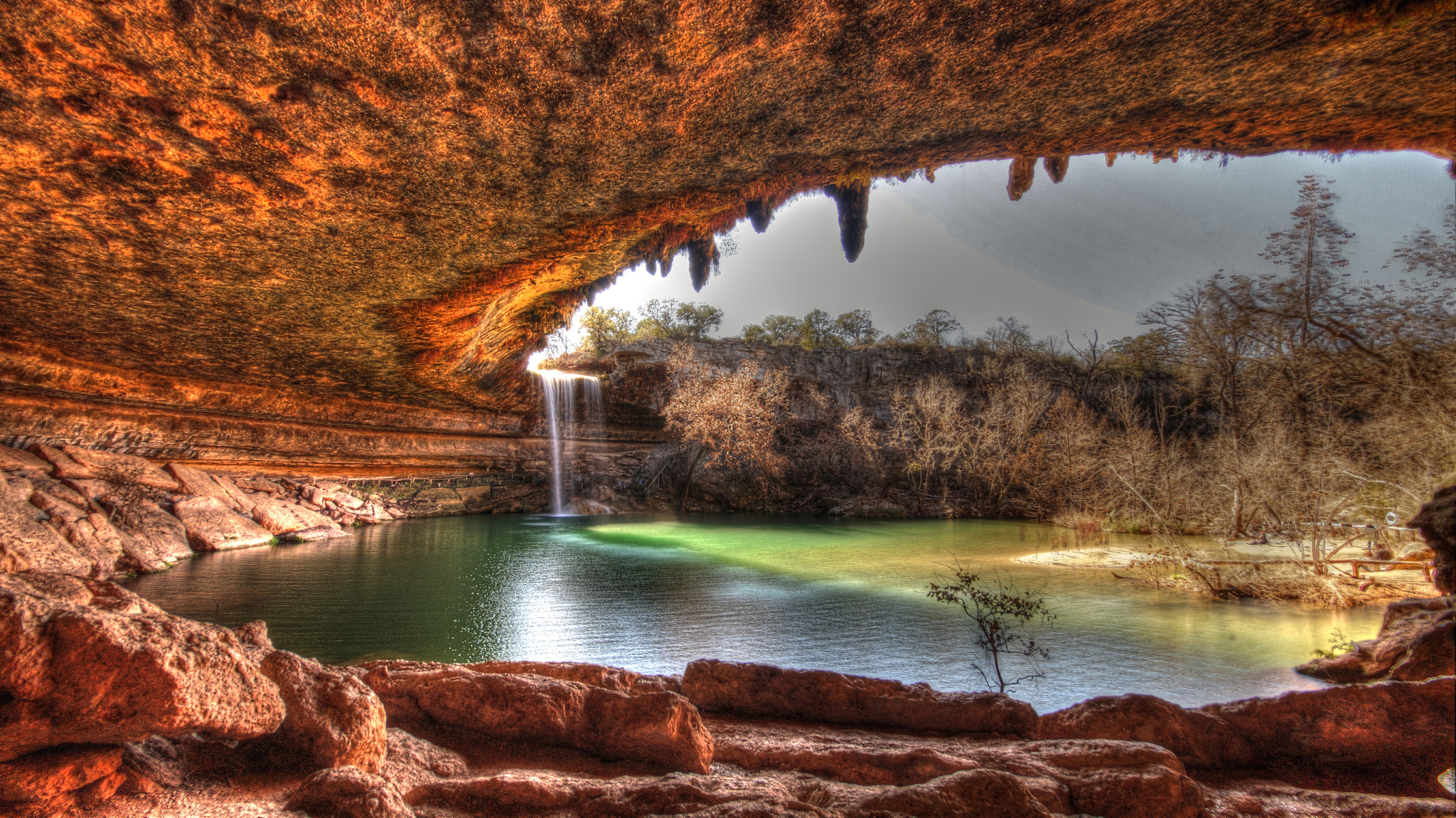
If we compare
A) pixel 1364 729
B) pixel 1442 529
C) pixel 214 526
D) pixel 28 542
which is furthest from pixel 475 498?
pixel 1442 529

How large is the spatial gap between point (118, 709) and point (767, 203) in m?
4.60

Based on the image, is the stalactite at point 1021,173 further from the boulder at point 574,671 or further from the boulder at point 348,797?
the boulder at point 348,797

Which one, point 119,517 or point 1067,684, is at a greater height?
point 119,517

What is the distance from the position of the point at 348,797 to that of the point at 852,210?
4.71m

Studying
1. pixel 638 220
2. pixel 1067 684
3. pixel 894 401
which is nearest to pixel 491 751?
pixel 638 220

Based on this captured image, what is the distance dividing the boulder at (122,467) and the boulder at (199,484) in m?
0.17

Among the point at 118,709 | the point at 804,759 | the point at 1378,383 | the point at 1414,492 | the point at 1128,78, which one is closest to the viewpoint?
the point at 118,709

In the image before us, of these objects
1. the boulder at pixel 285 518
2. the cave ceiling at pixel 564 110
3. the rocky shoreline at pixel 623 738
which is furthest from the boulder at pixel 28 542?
the rocky shoreline at pixel 623 738

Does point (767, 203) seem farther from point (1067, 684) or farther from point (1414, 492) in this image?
point (1414, 492)

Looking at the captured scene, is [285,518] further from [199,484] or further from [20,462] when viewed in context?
[20,462]

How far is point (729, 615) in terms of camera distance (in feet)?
23.7

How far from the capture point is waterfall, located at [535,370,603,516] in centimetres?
2030

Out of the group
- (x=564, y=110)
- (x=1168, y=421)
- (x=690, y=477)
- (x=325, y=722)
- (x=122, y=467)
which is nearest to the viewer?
(x=325, y=722)

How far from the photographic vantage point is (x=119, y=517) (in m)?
8.80
